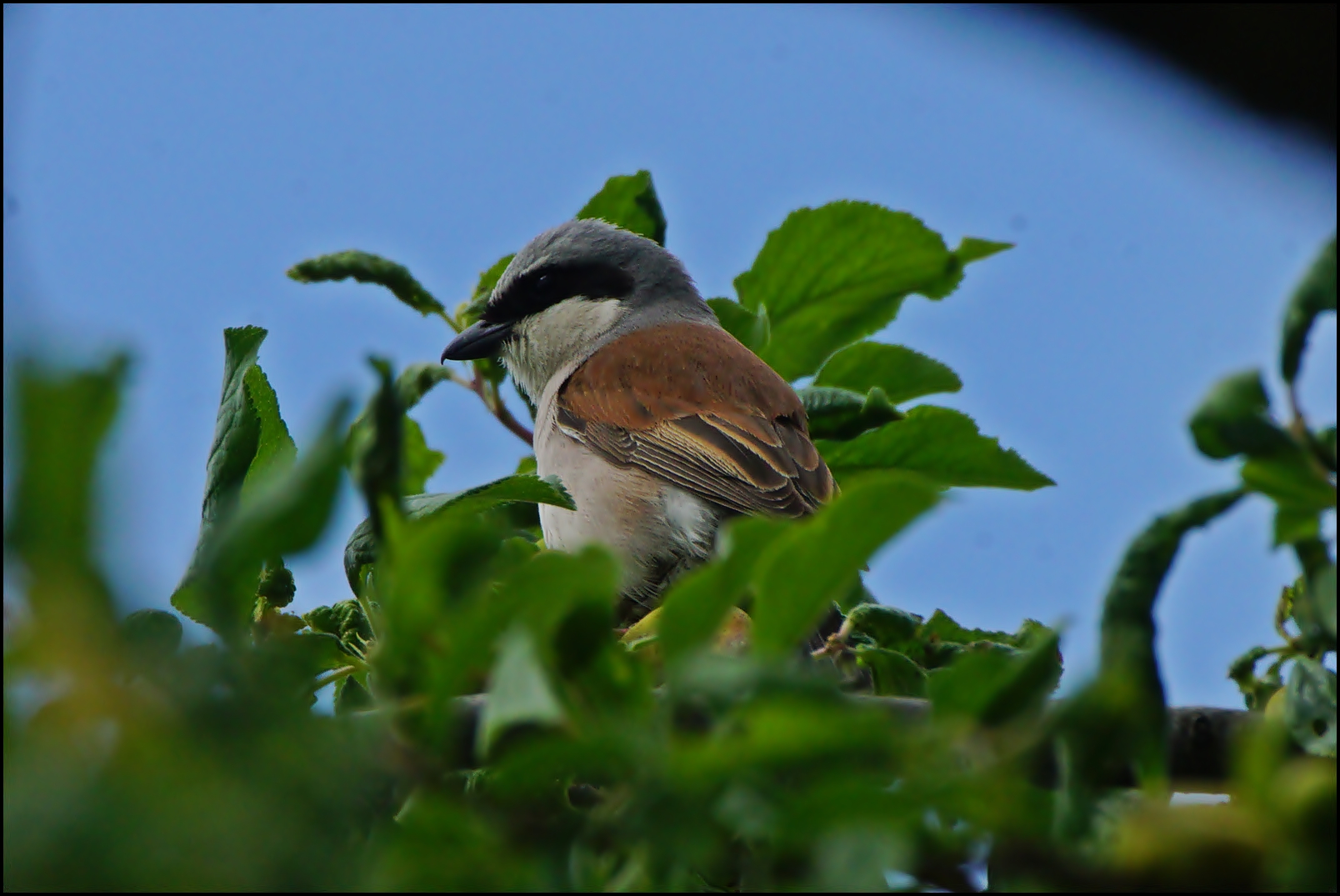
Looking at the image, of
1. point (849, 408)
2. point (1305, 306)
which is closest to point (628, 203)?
point (849, 408)

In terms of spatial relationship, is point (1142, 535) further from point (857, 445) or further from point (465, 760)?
point (857, 445)

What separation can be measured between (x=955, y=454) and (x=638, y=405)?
1840mm

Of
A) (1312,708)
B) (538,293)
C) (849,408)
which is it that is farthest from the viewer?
(538,293)

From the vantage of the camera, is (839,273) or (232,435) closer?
(232,435)

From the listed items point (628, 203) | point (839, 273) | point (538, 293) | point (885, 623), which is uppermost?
point (538, 293)

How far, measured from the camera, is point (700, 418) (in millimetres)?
3887

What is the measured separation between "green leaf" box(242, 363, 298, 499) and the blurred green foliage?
0.25 meters

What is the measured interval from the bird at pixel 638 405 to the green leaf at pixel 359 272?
0.85m

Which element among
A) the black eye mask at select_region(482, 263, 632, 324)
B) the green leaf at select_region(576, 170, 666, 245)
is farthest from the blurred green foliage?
the black eye mask at select_region(482, 263, 632, 324)

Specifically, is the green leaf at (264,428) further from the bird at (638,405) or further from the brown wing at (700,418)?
the brown wing at (700,418)

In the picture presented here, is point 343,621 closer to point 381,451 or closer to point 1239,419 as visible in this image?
point 381,451

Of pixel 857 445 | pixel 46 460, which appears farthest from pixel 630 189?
pixel 46 460

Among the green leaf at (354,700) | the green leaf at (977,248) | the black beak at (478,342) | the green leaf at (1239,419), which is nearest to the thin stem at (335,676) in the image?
the green leaf at (354,700)

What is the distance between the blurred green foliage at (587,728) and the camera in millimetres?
505
